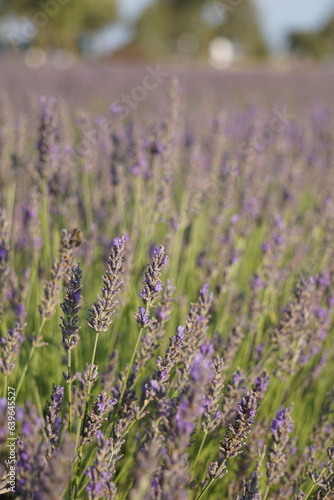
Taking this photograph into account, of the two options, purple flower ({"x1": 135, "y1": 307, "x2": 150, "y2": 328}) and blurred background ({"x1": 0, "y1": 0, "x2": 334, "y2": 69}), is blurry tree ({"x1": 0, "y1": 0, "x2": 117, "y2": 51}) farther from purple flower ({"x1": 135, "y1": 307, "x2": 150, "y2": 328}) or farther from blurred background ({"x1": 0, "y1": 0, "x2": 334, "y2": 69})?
purple flower ({"x1": 135, "y1": 307, "x2": 150, "y2": 328})

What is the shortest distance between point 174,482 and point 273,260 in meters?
1.16

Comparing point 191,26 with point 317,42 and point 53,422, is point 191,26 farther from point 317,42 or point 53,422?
point 53,422

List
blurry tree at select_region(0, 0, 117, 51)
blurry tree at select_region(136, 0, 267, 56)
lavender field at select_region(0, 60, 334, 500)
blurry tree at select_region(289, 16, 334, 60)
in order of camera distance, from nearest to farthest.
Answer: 1. lavender field at select_region(0, 60, 334, 500)
2. blurry tree at select_region(0, 0, 117, 51)
3. blurry tree at select_region(136, 0, 267, 56)
4. blurry tree at select_region(289, 16, 334, 60)

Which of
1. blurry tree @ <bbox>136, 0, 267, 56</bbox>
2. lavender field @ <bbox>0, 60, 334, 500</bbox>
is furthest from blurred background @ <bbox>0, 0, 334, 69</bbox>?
lavender field @ <bbox>0, 60, 334, 500</bbox>

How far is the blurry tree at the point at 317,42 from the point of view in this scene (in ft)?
158

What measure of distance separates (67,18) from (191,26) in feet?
51.6

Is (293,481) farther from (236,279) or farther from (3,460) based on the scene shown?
(236,279)

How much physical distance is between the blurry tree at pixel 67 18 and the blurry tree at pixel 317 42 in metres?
22.8

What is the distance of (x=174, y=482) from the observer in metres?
0.71

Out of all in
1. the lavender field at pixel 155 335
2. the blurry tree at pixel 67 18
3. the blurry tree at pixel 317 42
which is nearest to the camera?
the lavender field at pixel 155 335

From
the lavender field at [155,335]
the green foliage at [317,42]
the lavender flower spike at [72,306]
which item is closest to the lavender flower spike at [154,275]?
the lavender field at [155,335]

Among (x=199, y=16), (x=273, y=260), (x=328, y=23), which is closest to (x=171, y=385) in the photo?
(x=273, y=260)

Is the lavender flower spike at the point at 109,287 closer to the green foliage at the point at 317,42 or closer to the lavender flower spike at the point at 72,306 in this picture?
the lavender flower spike at the point at 72,306

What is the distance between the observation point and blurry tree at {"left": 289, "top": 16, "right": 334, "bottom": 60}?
48.2 m
